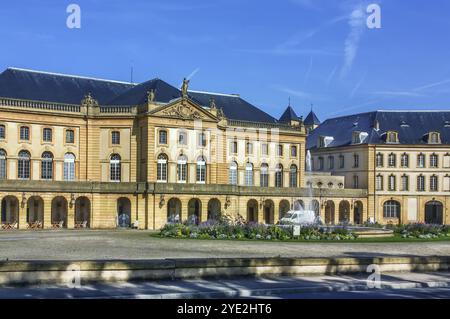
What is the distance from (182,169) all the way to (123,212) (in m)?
6.13

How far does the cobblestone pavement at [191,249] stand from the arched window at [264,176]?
100.0ft

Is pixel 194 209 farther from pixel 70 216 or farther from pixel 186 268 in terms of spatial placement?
pixel 186 268

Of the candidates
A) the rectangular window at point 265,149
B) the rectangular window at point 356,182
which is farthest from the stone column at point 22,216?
the rectangular window at point 356,182

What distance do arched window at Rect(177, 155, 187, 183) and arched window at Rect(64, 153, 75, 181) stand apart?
866 cm

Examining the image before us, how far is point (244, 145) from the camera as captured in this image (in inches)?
2432

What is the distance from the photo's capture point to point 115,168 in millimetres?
55219

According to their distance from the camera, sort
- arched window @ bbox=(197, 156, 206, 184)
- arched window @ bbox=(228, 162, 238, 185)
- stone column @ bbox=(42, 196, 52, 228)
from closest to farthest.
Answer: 1. stone column @ bbox=(42, 196, 52, 228)
2. arched window @ bbox=(197, 156, 206, 184)
3. arched window @ bbox=(228, 162, 238, 185)

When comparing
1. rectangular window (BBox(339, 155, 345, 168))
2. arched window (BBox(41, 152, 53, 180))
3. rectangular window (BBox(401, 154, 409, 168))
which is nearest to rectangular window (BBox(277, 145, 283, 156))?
rectangular window (BBox(339, 155, 345, 168))

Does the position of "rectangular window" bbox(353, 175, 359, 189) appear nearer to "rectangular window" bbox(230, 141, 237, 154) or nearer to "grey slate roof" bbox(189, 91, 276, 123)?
"grey slate roof" bbox(189, 91, 276, 123)

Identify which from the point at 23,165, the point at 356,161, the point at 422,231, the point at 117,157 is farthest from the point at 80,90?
the point at 422,231

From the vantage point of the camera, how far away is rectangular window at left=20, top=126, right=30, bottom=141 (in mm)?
52222

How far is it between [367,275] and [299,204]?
45138 mm
